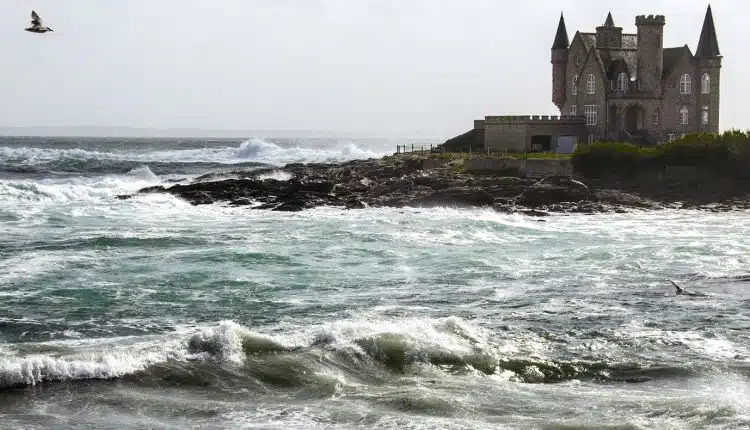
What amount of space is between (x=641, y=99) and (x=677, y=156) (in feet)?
44.8

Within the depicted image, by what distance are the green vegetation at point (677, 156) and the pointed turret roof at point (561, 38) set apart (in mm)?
19211

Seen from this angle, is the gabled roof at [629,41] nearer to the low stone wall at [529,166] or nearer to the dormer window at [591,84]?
the dormer window at [591,84]

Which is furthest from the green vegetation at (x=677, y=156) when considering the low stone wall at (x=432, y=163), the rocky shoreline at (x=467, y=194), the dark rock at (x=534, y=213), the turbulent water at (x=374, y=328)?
the turbulent water at (x=374, y=328)

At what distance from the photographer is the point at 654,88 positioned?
64.3m

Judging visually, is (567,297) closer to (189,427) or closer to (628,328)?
(628,328)

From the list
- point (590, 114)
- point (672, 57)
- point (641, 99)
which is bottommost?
point (590, 114)

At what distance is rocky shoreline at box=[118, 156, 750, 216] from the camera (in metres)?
46.2

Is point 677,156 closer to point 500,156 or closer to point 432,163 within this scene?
point 500,156

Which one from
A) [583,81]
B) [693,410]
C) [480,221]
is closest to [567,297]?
[693,410]

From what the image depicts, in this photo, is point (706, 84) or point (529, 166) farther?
point (706, 84)

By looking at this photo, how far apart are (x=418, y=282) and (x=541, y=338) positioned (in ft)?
22.8

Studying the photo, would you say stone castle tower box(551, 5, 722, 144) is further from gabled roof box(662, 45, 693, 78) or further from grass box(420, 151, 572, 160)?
grass box(420, 151, 572, 160)

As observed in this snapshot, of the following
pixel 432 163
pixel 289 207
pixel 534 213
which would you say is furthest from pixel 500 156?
pixel 289 207

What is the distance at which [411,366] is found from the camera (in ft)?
59.1
